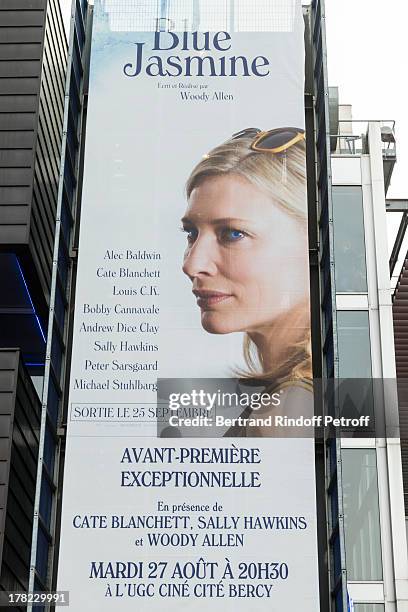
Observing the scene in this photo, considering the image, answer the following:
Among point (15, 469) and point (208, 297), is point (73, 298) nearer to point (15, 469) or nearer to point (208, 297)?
point (208, 297)

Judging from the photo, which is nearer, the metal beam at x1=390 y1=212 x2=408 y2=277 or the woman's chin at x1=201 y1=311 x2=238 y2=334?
the woman's chin at x1=201 y1=311 x2=238 y2=334

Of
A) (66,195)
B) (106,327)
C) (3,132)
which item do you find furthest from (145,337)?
(3,132)

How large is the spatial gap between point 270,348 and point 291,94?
5706mm

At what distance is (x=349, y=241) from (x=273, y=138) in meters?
5.00

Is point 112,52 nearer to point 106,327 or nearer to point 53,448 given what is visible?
point 106,327

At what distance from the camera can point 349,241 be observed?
2650cm

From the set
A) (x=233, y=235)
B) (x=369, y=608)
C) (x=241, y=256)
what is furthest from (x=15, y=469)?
(x=369, y=608)

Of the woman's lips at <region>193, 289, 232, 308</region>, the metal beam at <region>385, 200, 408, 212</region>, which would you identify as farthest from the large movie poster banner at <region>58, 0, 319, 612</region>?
the metal beam at <region>385, 200, 408, 212</region>

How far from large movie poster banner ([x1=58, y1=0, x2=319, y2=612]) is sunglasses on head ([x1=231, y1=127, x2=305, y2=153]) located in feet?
0.11

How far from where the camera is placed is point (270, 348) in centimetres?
2039

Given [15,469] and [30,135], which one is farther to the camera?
[30,135]

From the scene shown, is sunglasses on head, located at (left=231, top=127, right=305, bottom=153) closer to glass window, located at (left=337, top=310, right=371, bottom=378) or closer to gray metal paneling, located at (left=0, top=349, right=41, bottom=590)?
glass window, located at (left=337, top=310, right=371, bottom=378)

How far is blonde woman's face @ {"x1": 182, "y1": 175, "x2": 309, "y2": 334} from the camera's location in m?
20.8

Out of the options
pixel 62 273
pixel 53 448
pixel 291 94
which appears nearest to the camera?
pixel 53 448
